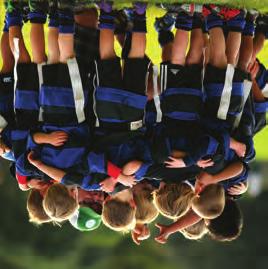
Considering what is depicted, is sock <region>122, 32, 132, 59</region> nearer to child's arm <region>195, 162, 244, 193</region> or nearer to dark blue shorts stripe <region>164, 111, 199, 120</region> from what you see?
dark blue shorts stripe <region>164, 111, 199, 120</region>

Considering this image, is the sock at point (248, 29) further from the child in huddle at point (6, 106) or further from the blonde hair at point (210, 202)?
the child in huddle at point (6, 106)

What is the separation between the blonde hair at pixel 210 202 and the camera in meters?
2.93

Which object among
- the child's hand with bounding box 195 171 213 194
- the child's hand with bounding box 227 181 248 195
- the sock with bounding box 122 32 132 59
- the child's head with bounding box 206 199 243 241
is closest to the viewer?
the sock with bounding box 122 32 132 59

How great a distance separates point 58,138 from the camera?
281cm

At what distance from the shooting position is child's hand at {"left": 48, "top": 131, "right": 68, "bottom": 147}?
281 cm

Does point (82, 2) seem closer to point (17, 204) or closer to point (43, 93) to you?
point (43, 93)

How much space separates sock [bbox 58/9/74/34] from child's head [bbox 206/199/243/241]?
4.96 ft

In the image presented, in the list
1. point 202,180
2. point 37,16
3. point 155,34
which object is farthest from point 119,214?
point 155,34

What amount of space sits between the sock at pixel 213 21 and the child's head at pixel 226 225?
1.19 m

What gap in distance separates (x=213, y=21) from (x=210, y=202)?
112cm

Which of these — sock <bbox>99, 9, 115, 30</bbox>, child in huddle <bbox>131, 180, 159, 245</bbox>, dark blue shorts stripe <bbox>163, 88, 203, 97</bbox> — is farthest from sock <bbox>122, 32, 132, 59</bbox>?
child in huddle <bbox>131, 180, 159, 245</bbox>

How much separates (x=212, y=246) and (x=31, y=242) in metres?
3.20

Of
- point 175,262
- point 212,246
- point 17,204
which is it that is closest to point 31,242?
point 17,204

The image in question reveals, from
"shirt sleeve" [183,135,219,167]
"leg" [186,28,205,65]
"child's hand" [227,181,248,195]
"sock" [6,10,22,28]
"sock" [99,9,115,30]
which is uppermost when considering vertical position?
"sock" [99,9,115,30]
